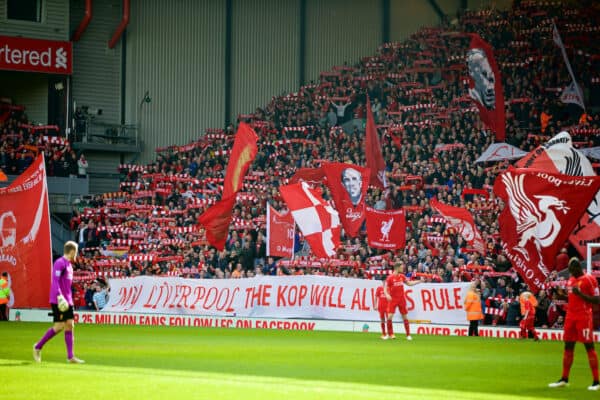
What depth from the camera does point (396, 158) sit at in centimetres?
4175

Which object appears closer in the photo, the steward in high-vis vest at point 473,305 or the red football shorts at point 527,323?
the red football shorts at point 527,323

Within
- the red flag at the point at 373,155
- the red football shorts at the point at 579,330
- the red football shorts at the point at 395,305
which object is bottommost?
the red football shorts at the point at 395,305

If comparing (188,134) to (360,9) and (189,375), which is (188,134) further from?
(189,375)

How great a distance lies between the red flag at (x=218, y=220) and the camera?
3319 cm

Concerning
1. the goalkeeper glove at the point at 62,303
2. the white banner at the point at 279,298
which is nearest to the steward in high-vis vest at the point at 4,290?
the white banner at the point at 279,298

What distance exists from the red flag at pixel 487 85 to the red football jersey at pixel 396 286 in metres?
8.75

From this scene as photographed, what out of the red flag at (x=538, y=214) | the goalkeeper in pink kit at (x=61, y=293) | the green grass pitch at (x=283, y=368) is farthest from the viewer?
the red flag at (x=538, y=214)

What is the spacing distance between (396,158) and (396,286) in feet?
48.2

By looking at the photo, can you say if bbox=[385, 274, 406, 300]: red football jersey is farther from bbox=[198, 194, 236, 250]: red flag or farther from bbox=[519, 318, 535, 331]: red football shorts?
bbox=[198, 194, 236, 250]: red flag

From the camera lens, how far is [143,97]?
179ft

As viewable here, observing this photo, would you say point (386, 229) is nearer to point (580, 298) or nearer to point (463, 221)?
point (463, 221)

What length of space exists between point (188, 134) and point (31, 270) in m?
24.2

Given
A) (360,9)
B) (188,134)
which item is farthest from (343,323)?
(360,9)

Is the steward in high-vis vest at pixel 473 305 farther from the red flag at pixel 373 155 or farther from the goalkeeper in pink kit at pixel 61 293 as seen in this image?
the goalkeeper in pink kit at pixel 61 293
